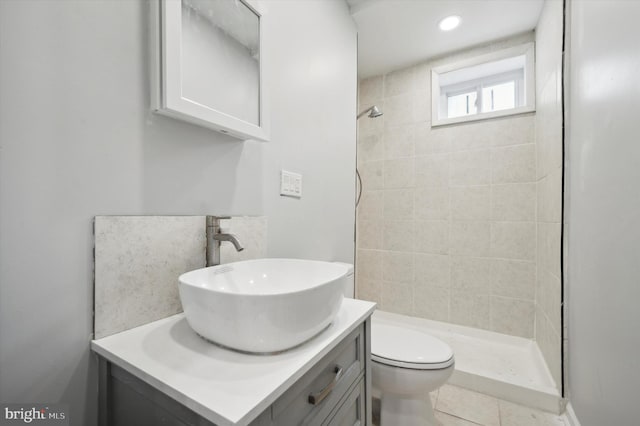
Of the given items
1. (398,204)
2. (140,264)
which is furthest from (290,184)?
(398,204)

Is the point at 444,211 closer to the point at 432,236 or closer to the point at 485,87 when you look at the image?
the point at 432,236

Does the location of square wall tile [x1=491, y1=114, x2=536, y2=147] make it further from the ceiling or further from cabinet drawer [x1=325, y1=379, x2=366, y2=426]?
cabinet drawer [x1=325, y1=379, x2=366, y2=426]

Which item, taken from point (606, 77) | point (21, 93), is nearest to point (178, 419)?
point (21, 93)

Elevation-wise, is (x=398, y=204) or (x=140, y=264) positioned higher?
(x=398, y=204)

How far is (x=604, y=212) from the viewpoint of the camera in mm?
1018

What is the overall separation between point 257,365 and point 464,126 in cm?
238

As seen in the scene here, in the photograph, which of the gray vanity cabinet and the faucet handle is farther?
the faucet handle

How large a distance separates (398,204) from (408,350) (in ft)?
4.84

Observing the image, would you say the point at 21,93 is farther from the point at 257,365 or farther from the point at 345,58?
the point at 345,58

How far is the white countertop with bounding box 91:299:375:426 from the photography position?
0.46 meters

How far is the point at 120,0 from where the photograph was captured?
0.73m

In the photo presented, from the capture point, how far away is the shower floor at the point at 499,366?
1.54 metres

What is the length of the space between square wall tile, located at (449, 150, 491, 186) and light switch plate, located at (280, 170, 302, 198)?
152 centimetres

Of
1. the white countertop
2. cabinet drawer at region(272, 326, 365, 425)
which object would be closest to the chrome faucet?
the white countertop
